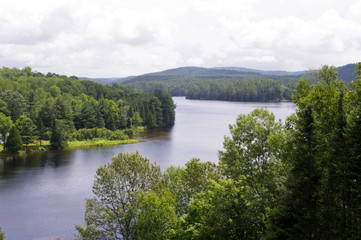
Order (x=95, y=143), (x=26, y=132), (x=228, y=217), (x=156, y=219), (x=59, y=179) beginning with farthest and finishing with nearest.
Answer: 1. (x=95, y=143)
2. (x=26, y=132)
3. (x=59, y=179)
4. (x=156, y=219)
5. (x=228, y=217)

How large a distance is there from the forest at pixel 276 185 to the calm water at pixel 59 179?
9.53 metres

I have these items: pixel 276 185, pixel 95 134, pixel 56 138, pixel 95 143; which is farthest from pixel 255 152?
pixel 95 134

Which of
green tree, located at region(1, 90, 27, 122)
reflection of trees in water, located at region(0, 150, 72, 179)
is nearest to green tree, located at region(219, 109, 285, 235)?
reflection of trees in water, located at region(0, 150, 72, 179)

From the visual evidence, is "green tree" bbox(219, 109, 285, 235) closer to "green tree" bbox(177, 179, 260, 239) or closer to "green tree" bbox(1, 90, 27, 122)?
"green tree" bbox(177, 179, 260, 239)

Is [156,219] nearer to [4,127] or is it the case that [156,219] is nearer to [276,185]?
[276,185]

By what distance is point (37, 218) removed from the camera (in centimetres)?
2991

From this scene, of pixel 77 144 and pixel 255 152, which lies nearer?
pixel 255 152

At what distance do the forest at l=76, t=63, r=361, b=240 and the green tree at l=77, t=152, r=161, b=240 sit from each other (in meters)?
0.07

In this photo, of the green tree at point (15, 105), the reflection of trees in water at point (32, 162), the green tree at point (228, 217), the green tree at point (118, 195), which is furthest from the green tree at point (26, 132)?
the green tree at point (228, 217)

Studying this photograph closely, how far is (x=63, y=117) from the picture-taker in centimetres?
7331

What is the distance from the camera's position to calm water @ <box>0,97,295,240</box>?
94.8ft

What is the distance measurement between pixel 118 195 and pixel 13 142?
38785 mm

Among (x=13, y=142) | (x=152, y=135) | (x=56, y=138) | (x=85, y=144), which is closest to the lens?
(x=13, y=142)

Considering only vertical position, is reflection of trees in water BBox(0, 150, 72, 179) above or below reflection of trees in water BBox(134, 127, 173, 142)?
below
